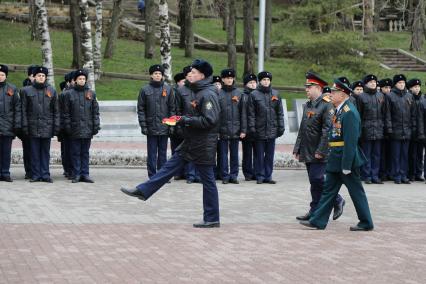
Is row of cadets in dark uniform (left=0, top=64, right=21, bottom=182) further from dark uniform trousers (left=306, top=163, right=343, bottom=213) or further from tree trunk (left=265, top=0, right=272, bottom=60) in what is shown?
tree trunk (left=265, top=0, right=272, bottom=60)

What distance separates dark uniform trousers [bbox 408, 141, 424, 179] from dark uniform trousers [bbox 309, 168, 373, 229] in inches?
297

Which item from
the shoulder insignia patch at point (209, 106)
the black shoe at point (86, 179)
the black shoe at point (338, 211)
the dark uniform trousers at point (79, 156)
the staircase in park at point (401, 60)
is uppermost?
the staircase in park at point (401, 60)

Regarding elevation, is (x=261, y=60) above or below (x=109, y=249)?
above

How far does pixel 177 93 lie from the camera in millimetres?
17938

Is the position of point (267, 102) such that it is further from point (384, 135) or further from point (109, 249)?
point (109, 249)

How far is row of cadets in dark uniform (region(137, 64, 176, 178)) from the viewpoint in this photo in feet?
59.8

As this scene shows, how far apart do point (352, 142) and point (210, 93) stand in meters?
1.93

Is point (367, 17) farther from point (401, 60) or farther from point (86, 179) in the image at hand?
point (86, 179)

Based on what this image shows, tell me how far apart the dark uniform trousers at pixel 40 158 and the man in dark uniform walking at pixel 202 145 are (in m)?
5.20

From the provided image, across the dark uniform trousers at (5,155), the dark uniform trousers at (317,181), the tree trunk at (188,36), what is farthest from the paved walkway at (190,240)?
the tree trunk at (188,36)

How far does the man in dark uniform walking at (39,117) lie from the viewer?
58.5 feet

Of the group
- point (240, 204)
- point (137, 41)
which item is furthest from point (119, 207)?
point (137, 41)

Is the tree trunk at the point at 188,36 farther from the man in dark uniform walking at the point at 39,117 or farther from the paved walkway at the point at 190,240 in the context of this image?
the paved walkway at the point at 190,240

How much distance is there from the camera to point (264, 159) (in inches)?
742
